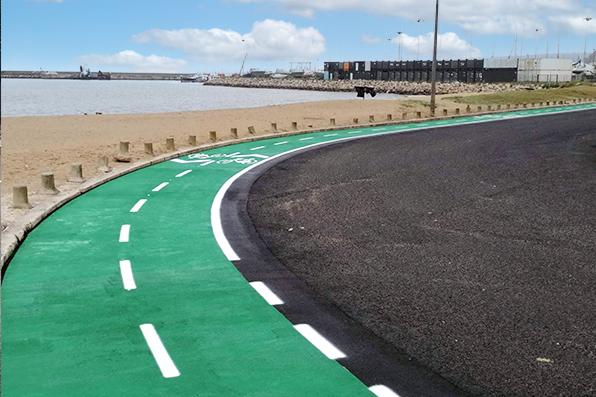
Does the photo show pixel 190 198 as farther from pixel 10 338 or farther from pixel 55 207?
pixel 10 338

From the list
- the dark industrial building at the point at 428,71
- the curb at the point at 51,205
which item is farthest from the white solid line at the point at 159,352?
the dark industrial building at the point at 428,71

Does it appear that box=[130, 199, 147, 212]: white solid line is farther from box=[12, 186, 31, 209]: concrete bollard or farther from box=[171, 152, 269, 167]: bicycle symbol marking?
box=[171, 152, 269, 167]: bicycle symbol marking

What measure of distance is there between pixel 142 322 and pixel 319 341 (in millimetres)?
1900

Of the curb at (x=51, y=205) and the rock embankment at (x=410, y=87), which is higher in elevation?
the rock embankment at (x=410, y=87)

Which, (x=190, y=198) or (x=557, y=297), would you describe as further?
(x=190, y=198)

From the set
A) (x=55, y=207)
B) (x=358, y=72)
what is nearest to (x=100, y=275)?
(x=55, y=207)

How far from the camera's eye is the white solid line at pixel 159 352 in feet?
16.8

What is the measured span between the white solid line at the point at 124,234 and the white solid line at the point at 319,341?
4426mm

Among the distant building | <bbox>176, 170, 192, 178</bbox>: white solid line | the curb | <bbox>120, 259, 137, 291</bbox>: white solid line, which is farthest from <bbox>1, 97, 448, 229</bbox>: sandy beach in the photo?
the distant building

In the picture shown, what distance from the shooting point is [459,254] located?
28.2ft

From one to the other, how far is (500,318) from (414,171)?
408 inches

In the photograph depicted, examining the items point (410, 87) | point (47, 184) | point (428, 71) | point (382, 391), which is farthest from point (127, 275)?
point (428, 71)

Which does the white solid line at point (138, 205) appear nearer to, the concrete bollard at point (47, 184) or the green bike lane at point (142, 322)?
the green bike lane at point (142, 322)

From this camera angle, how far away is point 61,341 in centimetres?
573
